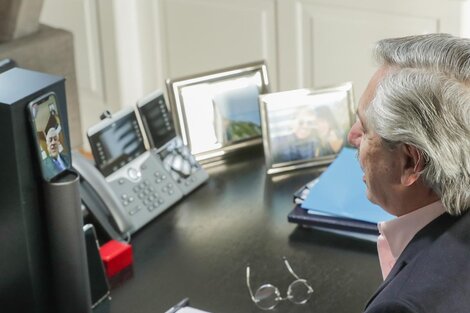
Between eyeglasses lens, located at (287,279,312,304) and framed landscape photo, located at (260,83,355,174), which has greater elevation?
framed landscape photo, located at (260,83,355,174)

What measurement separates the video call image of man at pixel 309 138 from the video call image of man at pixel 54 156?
74 cm

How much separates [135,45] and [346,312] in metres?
2.72

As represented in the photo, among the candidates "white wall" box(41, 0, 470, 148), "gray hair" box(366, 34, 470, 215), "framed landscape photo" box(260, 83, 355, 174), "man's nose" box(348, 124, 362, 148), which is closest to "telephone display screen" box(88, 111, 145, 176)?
"framed landscape photo" box(260, 83, 355, 174)

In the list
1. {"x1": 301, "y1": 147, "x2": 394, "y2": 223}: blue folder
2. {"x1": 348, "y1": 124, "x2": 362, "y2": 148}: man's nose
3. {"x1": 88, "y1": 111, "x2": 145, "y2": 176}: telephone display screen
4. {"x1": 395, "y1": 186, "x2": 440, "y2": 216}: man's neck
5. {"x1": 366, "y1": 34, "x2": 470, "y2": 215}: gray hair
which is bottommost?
{"x1": 301, "y1": 147, "x2": 394, "y2": 223}: blue folder

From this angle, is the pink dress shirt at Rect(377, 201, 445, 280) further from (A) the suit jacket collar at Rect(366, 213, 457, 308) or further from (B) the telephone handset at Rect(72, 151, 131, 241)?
(B) the telephone handset at Rect(72, 151, 131, 241)

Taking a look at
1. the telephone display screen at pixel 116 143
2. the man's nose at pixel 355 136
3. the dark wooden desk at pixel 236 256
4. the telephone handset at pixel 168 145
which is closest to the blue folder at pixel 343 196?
A: the dark wooden desk at pixel 236 256

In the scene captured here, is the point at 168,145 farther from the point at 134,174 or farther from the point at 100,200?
the point at 100,200

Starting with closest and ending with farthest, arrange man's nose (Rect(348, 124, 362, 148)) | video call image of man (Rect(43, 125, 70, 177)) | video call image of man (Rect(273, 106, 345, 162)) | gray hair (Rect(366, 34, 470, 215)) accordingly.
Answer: gray hair (Rect(366, 34, 470, 215)) < man's nose (Rect(348, 124, 362, 148)) < video call image of man (Rect(43, 125, 70, 177)) < video call image of man (Rect(273, 106, 345, 162))

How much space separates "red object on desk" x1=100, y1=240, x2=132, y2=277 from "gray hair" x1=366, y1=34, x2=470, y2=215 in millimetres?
734

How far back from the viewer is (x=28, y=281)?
167 cm

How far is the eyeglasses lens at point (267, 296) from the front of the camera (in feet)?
5.87

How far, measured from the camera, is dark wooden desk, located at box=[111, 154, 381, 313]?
1815 millimetres

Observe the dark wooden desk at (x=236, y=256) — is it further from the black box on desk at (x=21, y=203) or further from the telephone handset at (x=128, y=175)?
the black box on desk at (x=21, y=203)

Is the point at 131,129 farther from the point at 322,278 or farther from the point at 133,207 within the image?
the point at 322,278
